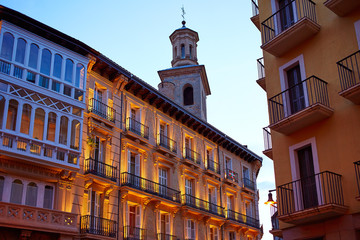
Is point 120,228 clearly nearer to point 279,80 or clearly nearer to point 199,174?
point 199,174

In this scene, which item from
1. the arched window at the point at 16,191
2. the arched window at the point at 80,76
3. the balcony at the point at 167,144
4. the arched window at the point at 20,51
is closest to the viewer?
the arched window at the point at 16,191

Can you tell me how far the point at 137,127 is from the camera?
89.4 ft

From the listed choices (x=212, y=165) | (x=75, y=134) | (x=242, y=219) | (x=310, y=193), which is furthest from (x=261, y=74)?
(x=242, y=219)

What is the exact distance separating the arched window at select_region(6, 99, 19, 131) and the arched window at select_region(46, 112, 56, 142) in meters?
1.63

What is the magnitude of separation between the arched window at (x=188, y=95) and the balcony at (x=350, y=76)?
28375 mm

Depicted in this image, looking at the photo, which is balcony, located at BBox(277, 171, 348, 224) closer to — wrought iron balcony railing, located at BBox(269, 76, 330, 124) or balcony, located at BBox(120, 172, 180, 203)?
wrought iron balcony railing, located at BBox(269, 76, 330, 124)

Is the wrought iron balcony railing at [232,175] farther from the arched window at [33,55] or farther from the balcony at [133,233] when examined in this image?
the arched window at [33,55]

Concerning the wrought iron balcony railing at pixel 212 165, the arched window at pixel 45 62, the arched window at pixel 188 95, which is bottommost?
the wrought iron balcony railing at pixel 212 165

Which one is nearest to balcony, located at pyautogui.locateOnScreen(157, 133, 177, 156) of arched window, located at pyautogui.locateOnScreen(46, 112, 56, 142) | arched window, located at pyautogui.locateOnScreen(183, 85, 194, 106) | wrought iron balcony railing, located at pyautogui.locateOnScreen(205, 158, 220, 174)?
wrought iron balcony railing, located at pyautogui.locateOnScreen(205, 158, 220, 174)

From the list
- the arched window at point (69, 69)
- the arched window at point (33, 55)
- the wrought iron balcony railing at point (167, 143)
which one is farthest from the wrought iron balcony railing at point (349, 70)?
the wrought iron balcony railing at point (167, 143)

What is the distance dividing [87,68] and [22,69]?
4.45 m

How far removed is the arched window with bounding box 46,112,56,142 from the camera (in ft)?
66.4

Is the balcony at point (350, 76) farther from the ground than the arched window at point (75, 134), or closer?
closer

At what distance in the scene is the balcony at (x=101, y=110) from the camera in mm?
23984
